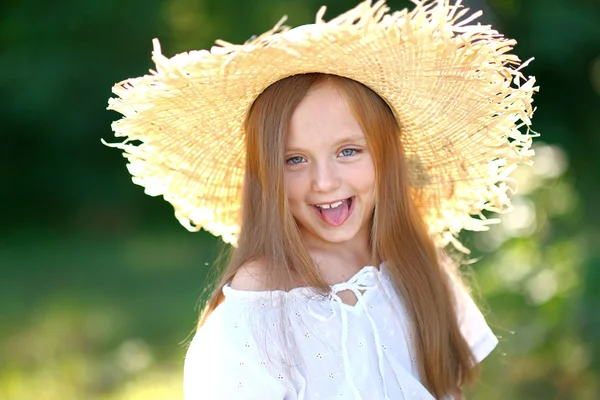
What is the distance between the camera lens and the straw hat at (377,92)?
2.12m

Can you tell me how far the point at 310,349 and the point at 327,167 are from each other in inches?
18.3

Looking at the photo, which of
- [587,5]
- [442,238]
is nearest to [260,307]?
[442,238]

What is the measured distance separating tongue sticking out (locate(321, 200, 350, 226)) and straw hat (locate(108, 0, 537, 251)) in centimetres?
32

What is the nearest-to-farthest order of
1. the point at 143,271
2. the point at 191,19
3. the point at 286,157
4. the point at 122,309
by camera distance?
the point at 286,157
the point at 122,309
the point at 143,271
the point at 191,19

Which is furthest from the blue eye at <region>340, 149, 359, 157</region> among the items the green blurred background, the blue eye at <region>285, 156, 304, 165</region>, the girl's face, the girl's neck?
the green blurred background

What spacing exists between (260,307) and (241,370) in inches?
6.9

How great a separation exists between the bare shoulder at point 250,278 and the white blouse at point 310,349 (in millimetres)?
21

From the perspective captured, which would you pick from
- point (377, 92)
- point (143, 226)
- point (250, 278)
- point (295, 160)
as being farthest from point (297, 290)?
point (143, 226)

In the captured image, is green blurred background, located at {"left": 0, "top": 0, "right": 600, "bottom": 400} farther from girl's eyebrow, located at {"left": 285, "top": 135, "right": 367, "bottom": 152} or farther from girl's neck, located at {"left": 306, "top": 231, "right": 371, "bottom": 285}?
girl's eyebrow, located at {"left": 285, "top": 135, "right": 367, "bottom": 152}

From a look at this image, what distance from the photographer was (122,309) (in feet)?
21.6

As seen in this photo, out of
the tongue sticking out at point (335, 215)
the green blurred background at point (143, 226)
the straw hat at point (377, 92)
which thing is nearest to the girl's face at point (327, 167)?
the tongue sticking out at point (335, 215)

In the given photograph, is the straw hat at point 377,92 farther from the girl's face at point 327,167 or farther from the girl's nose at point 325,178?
the girl's nose at point 325,178

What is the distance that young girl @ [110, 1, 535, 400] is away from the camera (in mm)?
2146

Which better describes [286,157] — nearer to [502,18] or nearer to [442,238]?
[442,238]
